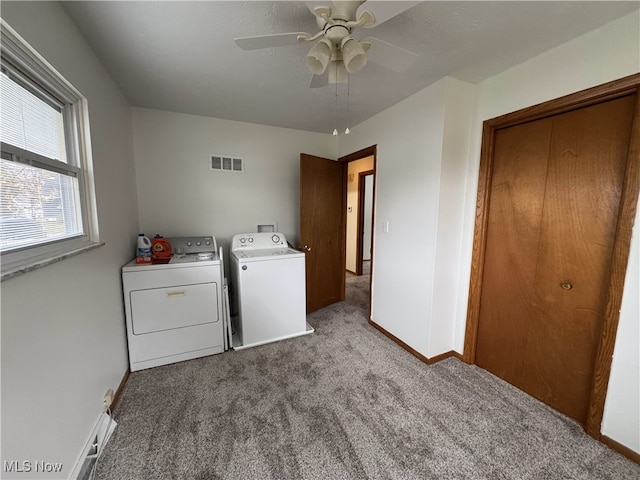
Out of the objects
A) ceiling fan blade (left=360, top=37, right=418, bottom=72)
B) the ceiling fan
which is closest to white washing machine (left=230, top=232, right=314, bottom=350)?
the ceiling fan

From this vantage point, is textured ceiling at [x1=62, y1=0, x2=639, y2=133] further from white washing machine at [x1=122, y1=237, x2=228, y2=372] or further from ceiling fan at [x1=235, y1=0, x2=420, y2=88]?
white washing machine at [x1=122, y1=237, x2=228, y2=372]

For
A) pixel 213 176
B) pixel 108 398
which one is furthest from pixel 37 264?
pixel 213 176

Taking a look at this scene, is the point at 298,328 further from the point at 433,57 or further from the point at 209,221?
the point at 433,57

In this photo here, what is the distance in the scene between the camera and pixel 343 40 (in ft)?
3.80

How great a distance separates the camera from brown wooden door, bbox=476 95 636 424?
1414mm

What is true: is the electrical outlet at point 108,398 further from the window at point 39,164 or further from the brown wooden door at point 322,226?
the brown wooden door at point 322,226

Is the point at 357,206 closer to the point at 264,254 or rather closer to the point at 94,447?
the point at 264,254

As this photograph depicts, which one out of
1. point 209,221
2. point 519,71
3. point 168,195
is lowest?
point 209,221

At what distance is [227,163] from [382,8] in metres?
2.34

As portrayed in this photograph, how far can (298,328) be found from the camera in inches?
103

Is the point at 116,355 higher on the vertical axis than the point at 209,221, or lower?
lower

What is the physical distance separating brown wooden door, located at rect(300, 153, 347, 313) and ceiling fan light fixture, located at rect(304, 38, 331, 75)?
164 centimetres

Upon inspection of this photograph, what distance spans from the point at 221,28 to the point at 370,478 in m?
2.48

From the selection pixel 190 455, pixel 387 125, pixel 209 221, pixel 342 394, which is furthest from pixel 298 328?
pixel 387 125
